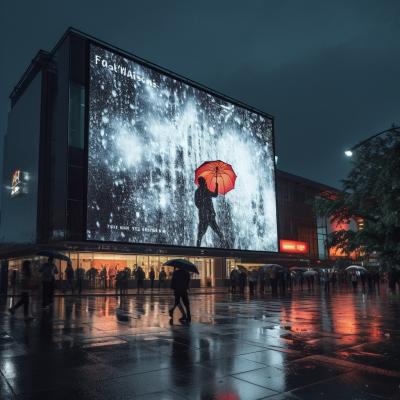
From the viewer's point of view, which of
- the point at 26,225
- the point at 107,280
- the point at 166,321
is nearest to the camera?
the point at 166,321

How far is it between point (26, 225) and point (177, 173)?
1492cm

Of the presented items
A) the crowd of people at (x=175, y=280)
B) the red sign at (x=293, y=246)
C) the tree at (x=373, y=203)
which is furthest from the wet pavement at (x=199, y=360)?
the red sign at (x=293, y=246)

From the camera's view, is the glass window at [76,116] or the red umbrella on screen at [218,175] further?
the red umbrella on screen at [218,175]

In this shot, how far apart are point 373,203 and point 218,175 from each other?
2884cm

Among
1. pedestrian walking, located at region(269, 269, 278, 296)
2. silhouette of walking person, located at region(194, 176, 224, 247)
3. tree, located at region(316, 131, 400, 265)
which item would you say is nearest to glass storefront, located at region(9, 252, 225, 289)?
silhouette of walking person, located at region(194, 176, 224, 247)

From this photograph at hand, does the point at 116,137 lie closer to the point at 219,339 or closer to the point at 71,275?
the point at 71,275

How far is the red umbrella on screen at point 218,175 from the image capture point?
36562mm

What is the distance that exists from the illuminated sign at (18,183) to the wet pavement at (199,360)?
30.8 metres

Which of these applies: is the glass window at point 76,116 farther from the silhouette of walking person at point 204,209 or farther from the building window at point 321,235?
the building window at point 321,235

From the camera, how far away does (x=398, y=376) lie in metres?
6.06

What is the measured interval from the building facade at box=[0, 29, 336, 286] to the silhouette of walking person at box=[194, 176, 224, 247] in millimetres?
1452

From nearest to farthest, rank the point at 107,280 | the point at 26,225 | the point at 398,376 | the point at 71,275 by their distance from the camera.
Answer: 1. the point at 398,376
2. the point at 71,275
3. the point at 107,280
4. the point at 26,225

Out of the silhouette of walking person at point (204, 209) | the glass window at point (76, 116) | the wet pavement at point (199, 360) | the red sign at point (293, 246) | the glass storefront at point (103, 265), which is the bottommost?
the wet pavement at point (199, 360)

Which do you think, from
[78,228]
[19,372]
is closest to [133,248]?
[78,228]
